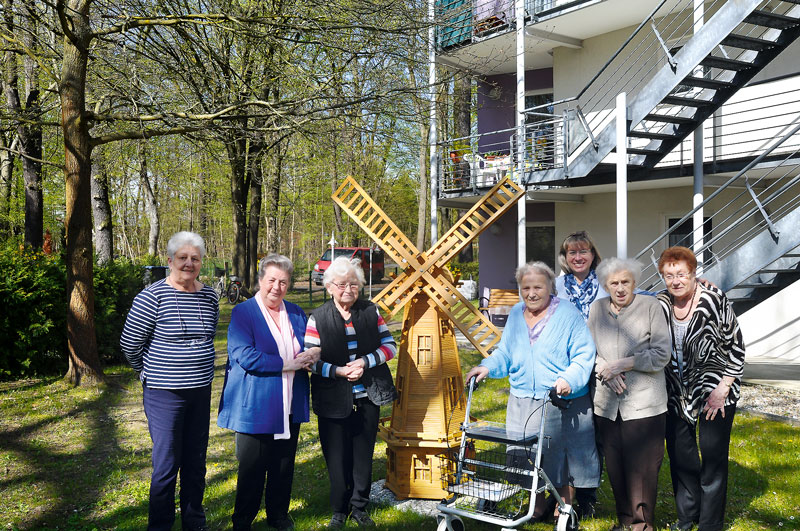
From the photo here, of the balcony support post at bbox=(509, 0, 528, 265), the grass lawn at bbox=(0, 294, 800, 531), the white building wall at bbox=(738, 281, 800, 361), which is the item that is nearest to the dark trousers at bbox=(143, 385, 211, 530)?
the grass lawn at bbox=(0, 294, 800, 531)

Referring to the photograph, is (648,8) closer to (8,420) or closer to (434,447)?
(434,447)

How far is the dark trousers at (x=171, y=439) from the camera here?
4066 mm

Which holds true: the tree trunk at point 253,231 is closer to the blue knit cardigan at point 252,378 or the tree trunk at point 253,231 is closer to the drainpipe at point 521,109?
the drainpipe at point 521,109

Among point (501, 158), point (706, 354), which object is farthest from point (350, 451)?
point (501, 158)

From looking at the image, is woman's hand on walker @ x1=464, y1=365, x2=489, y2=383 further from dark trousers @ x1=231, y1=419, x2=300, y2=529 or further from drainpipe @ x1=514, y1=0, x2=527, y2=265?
drainpipe @ x1=514, y1=0, x2=527, y2=265

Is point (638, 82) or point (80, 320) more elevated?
point (638, 82)

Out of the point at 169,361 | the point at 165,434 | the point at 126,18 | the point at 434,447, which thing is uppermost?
the point at 126,18

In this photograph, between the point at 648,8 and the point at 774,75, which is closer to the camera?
the point at 774,75

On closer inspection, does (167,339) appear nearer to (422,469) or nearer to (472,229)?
(422,469)

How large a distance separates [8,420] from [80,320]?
5.93ft

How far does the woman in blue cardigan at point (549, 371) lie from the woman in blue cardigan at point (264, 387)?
1.19 metres

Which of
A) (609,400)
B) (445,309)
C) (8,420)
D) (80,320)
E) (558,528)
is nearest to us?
(558,528)

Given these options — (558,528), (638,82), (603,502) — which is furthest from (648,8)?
(558,528)

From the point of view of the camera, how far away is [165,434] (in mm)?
4062
